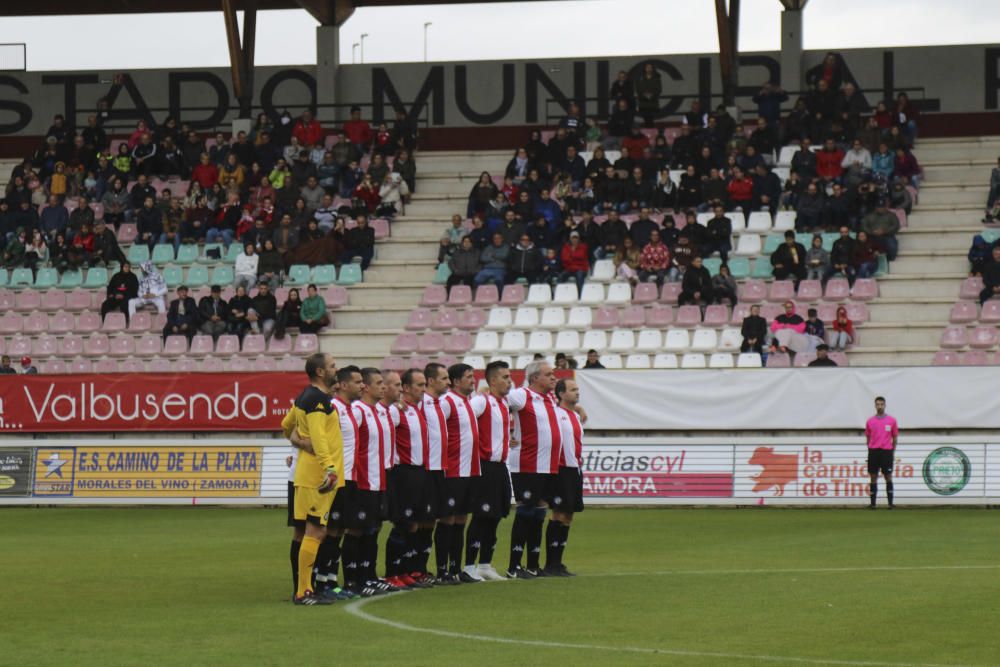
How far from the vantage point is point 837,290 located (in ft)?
103

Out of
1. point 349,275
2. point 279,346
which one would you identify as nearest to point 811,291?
point 349,275

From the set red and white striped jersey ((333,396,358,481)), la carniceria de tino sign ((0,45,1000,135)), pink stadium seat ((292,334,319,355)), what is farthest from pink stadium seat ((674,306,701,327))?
red and white striped jersey ((333,396,358,481))

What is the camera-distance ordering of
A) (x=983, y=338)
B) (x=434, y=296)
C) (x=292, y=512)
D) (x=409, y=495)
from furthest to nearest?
(x=434, y=296), (x=983, y=338), (x=409, y=495), (x=292, y=512)

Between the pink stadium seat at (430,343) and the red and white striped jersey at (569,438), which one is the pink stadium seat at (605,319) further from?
the red and white striped jersey at (569,438)

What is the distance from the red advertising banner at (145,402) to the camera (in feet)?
97.8

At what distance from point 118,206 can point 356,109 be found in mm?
6091

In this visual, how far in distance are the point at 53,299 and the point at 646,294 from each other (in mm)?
13315

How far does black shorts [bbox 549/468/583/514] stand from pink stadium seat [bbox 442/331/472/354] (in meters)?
16.7

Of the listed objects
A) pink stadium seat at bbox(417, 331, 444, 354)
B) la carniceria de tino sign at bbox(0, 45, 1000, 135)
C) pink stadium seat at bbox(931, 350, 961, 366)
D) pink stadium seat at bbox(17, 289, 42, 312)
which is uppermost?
la carniceria de tino sign at bbox(0, 45, 1000, 135)

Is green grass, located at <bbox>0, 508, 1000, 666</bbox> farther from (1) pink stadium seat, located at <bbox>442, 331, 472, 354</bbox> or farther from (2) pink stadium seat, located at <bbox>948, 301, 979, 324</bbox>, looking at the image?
(1) pink stadium seat, located at <bbox>442, 331, 472, 354</bbox>

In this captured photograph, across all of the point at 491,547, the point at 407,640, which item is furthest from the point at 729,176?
the point at 407,640

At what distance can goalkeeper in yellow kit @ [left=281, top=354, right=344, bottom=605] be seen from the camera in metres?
12.8

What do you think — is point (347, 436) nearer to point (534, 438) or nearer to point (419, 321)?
point (534, 438)

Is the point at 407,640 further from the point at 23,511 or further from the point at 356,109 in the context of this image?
the point at 356,109
